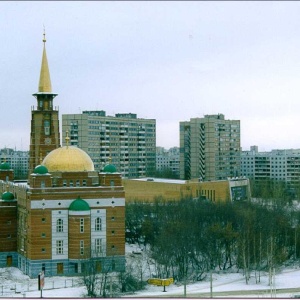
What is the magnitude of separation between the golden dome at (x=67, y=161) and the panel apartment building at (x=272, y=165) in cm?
2523

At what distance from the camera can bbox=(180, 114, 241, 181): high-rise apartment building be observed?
36.5m

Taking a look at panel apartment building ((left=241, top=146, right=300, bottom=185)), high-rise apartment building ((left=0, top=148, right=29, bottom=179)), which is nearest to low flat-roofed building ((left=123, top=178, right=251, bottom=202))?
panel apartment building ((left=241, top=146, right=300, bottom=185))

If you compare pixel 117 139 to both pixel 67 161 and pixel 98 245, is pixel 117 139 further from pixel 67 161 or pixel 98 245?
pixel 98 245

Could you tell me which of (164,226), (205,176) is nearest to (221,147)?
(205,176)

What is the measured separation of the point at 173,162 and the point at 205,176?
16195 millimetres

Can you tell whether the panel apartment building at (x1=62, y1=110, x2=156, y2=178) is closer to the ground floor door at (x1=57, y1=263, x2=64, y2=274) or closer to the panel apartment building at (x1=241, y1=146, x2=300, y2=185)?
the panel apartment building at (x1=241, y1=146, x2=300, y2=185)

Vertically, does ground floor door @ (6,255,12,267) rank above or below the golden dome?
below

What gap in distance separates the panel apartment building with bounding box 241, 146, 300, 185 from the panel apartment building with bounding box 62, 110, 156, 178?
7.02 metres

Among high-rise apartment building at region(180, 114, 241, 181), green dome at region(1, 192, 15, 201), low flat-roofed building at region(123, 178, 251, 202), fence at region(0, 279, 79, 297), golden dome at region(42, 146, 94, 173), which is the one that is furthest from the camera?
high-rise apartment building at region(180, 114, 241, 181)

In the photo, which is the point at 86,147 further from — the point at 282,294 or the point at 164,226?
the point at 282,294

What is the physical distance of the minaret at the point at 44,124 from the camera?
2114cm

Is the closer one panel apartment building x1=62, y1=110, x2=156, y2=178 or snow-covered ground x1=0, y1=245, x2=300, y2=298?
snow-covered ground x1=0, y1=245, x2=300, y2=298

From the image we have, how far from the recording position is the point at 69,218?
18.1 meters

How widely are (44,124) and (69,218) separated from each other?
4.09 meters
